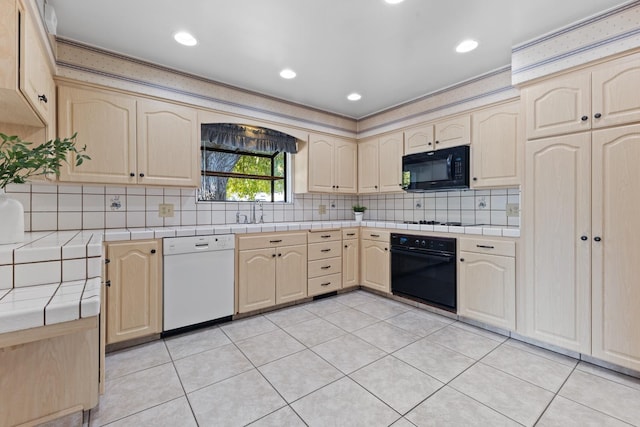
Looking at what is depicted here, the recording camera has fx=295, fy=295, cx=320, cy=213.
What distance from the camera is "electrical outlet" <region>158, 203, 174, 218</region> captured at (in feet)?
9.20

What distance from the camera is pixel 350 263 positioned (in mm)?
3623

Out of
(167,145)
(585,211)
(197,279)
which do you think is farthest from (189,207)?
(585,211)

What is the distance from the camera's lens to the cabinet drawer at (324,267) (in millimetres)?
3272

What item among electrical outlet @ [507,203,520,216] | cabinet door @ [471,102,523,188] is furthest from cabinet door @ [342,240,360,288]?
electrical outlet @ [507,203,520,216]

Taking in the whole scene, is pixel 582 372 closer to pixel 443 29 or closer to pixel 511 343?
pixel 511 343

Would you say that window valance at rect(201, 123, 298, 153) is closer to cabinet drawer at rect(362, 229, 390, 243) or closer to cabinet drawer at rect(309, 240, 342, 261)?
cabinet drawer at rect(309, 240, 342, 261)

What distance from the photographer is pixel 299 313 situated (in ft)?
9.79

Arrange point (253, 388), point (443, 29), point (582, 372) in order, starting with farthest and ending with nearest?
1. point (443, 29)
2. point (582, 372)
3. point (253, 388)

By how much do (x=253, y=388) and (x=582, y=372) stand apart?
212cm

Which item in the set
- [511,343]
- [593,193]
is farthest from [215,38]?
[511,343]

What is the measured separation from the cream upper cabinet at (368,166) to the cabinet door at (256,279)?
164 cm

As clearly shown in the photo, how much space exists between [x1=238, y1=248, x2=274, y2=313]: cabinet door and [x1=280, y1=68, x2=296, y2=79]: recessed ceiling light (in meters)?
1.68

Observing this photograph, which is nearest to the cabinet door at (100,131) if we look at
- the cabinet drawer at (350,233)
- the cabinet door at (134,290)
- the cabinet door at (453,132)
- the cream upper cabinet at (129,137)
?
the cream upper cabinet at (129,137)

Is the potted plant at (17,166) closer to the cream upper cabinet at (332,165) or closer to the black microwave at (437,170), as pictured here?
the cream upper cabinet at (332,165)
